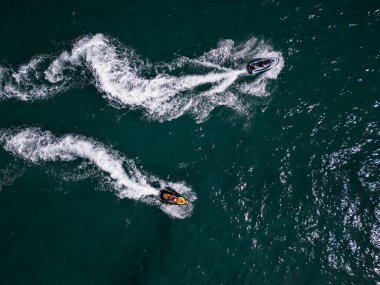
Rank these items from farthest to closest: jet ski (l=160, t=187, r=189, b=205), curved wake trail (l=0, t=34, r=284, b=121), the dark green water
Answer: curved wake trail (l=0, t=34, r=284, b=121) → jet ski (l=160, t=187, r=189, b=205) → the dark green water

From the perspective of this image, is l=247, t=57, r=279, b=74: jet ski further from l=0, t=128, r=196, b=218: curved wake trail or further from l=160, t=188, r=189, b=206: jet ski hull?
l=160, t=188, r=189, b=206: jet ski hull

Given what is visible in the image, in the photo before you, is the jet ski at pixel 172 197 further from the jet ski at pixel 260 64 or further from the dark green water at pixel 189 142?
the jet ski at pixel 260 64

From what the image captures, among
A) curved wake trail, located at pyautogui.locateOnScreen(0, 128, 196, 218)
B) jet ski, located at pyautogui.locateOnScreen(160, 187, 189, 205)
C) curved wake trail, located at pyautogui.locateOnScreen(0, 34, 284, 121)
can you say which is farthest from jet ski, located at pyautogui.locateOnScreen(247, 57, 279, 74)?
jet ski, located at pyautogui.locateOnScreen(160, 187, 189, 205)

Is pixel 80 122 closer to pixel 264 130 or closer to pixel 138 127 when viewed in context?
pixel 138 127

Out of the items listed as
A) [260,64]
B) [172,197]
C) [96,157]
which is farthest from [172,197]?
[260,64]

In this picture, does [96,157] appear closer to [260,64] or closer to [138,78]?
[138,78]

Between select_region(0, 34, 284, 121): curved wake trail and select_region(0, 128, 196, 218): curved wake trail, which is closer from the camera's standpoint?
→ select_region(0, 128, 196, 218): curved wake trail
